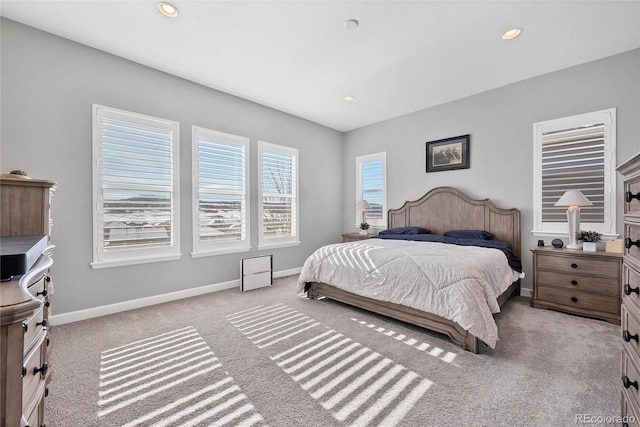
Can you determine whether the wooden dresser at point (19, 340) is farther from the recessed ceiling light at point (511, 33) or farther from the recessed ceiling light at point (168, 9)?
the recessed ceiling light at point (511, 33)

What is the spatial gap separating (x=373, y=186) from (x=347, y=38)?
2.98 m

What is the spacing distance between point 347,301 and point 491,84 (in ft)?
11.4

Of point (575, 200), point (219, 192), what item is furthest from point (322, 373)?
point (575, 200)

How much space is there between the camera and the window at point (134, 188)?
9.67ft

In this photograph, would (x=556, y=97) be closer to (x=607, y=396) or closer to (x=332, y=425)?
(x=607, y=396)

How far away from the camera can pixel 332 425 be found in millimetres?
1453

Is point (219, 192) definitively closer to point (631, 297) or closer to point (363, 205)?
point (363, 205)

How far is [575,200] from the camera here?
2930 millimetres

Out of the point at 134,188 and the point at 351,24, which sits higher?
the point at 351,24

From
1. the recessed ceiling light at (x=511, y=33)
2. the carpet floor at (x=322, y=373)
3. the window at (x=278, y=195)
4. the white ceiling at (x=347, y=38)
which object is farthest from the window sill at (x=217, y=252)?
the recessed ceiling light at (x=511, y=33)

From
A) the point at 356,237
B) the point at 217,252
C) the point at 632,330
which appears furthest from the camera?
the point at 356,237

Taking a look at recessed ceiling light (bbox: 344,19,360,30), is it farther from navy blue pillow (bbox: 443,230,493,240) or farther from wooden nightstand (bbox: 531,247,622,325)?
wooden nightstand (bbox: 531,247,622,325)

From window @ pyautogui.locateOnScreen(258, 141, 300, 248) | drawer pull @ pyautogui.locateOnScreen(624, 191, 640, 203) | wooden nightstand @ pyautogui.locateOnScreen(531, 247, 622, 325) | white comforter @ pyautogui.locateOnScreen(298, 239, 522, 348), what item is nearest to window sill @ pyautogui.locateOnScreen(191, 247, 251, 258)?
window @ pyautogui.locateOnScreen(258, 141, 300, 248)

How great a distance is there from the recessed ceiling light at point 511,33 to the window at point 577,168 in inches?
53.9
